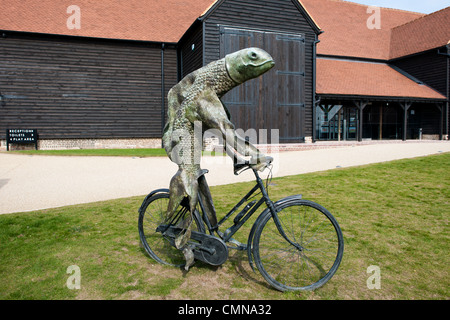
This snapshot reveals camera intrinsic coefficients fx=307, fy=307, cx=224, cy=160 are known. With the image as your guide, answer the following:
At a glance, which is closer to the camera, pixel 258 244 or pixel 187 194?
pixel 258 244

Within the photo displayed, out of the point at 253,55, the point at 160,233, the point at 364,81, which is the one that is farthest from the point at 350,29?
the point at 160,233

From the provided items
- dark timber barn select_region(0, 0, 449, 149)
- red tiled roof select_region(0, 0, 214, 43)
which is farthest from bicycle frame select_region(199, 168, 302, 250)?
red tiled roof select_region(0, 0, 214, 43)

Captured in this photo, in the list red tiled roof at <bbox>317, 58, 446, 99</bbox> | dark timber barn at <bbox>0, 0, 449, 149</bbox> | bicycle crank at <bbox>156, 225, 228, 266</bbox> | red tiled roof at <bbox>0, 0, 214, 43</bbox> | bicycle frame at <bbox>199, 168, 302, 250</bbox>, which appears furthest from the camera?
red tiled roof at <bbox>317, 58, 446, 99</bbox>

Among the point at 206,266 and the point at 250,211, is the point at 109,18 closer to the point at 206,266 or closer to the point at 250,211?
the point at 206,266

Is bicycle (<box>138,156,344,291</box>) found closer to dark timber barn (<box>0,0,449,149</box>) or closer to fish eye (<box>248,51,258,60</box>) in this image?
fish eye (<box>248,51,258,60</box>)

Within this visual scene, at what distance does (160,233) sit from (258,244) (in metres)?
1.28

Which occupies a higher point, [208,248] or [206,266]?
[208,248]

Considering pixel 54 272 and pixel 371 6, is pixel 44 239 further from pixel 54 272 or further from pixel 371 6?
pixel 371 6

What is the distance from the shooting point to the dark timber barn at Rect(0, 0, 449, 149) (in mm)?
14797

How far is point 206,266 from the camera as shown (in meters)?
2.96

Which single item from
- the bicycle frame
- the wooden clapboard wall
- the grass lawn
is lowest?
the grass lawn

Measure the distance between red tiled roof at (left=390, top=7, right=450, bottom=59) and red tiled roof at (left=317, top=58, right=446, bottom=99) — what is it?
1966mm

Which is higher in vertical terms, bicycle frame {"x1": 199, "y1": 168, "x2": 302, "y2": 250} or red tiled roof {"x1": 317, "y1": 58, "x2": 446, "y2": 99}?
red tiled roof {"x1": 317, "y1": 58, "x2": 446, "y2": 99}

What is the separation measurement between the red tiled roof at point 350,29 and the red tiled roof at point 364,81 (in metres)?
0.91
